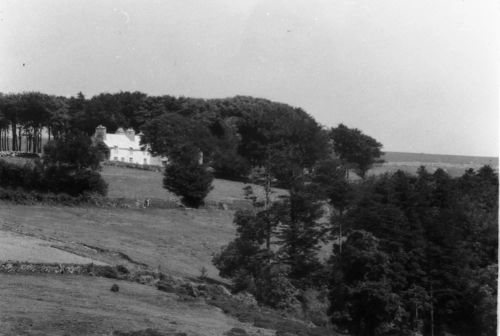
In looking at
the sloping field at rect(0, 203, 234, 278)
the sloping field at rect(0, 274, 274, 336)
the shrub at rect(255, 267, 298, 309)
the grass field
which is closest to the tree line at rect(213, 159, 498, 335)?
the shrub at rect(255, 267, 298, 309)

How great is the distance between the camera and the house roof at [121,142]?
12406cm

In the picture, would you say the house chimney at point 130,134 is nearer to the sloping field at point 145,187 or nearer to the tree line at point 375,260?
the sloping field at point 145,187

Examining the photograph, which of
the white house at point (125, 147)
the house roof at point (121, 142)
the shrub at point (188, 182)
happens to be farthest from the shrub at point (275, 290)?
the house roof at point (121, 142)

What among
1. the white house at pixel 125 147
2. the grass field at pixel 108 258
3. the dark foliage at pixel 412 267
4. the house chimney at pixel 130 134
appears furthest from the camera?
the house chimney at pixel 130 134

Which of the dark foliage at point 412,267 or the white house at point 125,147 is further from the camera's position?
the white house at point 125,147

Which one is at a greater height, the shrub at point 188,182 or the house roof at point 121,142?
the house roof at point 121,142

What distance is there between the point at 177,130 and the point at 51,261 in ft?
273

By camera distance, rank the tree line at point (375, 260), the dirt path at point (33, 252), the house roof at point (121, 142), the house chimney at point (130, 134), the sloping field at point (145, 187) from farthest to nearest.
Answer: the house chimney at point (130, 134) → the house roof at point (121, 142) → the sloping field at point (145, 187) → the tree line at point (375, 260) → the dirt path at point (33, 252)

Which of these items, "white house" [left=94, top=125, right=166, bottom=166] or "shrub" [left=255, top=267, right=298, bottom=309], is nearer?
"shrub" [left=255, top=267, right=298, bottom=309]

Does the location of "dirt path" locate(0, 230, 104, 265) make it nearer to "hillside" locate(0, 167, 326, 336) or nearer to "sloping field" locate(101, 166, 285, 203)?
"hillside" locate(0, 167, 326, 336)

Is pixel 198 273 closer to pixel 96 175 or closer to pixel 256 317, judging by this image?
pixel 256 317

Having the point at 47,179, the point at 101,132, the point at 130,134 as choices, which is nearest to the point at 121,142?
the point at 130,134

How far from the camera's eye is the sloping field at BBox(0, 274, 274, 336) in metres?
21.0

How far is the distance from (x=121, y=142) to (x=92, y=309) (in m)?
104
